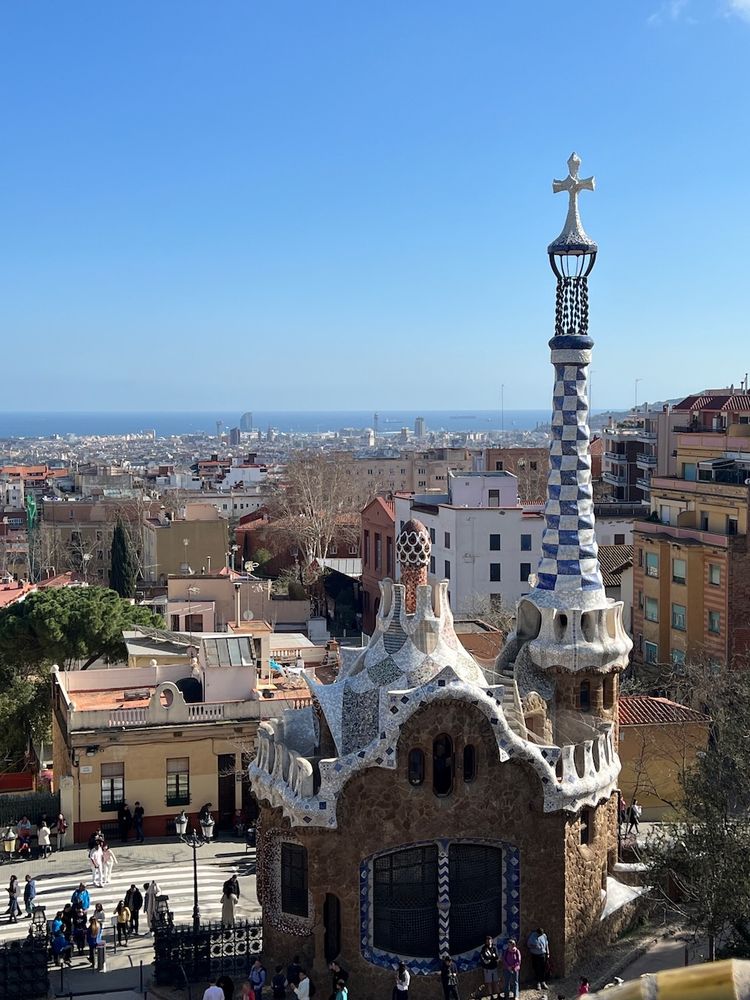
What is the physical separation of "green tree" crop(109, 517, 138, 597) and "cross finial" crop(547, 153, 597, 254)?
4852cm

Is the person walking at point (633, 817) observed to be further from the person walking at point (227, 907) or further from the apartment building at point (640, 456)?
the apartment building at point (640, 456)

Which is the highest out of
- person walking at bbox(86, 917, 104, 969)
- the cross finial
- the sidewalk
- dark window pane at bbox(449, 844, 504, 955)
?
the cross finial

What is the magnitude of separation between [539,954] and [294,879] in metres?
4.30

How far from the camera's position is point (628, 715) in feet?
99.0

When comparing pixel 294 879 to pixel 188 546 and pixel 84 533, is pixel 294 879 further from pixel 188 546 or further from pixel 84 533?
pixel 84 533

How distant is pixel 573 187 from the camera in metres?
22.7

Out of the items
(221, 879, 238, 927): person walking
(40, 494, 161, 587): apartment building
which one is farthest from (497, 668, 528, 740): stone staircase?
(40, 494, 161, 587): apartment building

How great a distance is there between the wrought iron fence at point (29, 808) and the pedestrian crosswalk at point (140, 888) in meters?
2.94

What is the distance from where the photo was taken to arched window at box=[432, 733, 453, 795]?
19.1 m

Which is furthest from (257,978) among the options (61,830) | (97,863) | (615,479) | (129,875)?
(615,479)

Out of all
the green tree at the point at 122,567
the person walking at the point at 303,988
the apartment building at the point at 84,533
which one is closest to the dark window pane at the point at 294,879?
the person walking at the point at 303,988

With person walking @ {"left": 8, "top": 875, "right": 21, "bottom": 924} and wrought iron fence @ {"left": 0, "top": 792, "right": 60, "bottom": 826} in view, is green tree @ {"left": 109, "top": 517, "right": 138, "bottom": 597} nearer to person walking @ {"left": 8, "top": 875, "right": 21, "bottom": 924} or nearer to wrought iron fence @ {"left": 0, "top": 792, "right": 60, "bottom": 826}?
wrought iron fence @ {"left": 0, "top": 792, "right": 60, "bottom": 826}

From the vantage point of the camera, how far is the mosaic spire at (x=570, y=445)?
72.7 ft

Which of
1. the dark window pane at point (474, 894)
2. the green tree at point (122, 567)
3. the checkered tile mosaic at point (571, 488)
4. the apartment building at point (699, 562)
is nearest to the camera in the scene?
the dark window pane at point (474, 894)
